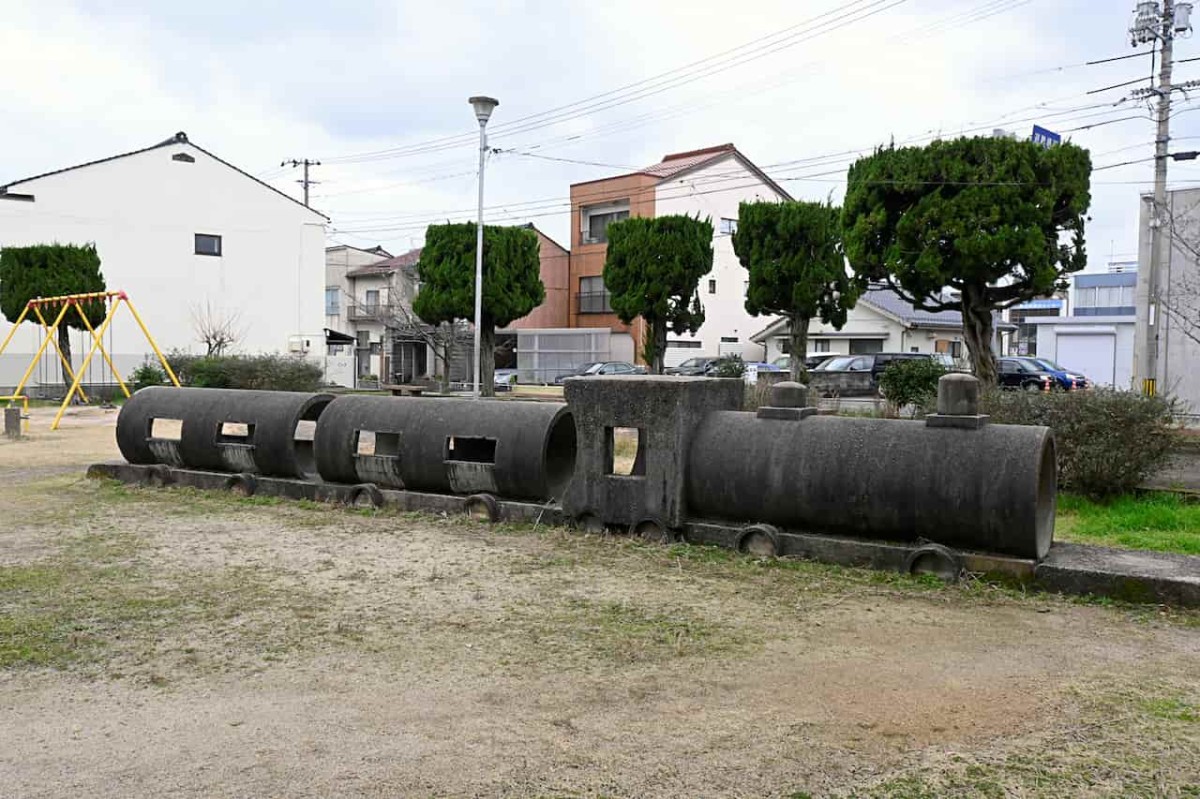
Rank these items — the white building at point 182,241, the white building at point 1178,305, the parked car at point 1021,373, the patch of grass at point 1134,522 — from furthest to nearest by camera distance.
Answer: the white building at point 182,241, the parked car at point 1021,373, the white building at point 1178,305, the patch of grass at point 1134,522

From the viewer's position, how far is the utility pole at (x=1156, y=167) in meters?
19.4

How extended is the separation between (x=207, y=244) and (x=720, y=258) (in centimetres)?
1923

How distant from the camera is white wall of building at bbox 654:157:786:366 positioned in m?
40.0

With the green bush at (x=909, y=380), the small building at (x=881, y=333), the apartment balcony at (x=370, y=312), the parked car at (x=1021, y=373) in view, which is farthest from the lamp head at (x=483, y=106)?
the apartment balcony at (x=370, y=312)

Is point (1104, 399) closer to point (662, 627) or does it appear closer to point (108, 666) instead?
point (662, 627)

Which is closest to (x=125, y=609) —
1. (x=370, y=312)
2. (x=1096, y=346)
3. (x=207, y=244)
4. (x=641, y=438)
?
(x=641, y=438)

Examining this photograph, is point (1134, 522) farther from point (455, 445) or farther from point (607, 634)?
point (455, 445)

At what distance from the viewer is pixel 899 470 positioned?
7.21m

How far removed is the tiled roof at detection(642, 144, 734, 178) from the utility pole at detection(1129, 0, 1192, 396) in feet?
63.9

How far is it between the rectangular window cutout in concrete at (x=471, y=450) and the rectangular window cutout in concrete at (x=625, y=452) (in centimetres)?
129

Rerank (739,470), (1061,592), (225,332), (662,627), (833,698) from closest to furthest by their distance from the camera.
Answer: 1. (833,698)
2. (662,627)
3. (1061,592)
4. (739,470)
5. (225,332)

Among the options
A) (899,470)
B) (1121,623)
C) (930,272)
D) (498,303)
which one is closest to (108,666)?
(899,470)

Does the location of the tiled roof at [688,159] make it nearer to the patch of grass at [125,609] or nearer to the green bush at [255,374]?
the green bush at [255,374]

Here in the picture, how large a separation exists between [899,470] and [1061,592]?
4.22 feet
